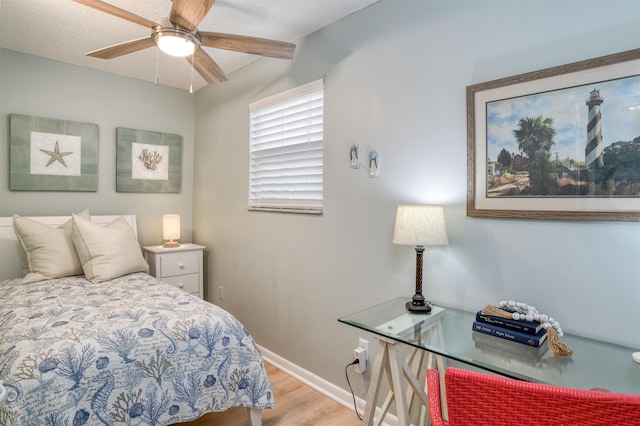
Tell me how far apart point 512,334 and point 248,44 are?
6.11 ft

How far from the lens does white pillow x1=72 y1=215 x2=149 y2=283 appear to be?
8.23ft

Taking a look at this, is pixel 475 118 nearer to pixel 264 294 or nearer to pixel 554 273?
pixel 554 273

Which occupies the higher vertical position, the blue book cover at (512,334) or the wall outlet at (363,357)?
the blue book cover at (512,334)

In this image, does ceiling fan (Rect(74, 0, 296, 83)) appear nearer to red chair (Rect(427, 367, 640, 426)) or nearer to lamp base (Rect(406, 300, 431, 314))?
lamp base (Rect(406, 300, 431, 314))

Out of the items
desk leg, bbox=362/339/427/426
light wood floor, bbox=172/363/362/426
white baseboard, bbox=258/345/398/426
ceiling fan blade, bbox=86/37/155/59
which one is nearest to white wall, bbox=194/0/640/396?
white baseboard, bbox=258/345/398/426

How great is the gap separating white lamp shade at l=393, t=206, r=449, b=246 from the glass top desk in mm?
349

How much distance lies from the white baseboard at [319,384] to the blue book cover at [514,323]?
96cm

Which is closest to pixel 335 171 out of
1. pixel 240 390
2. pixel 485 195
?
pixel 485 195

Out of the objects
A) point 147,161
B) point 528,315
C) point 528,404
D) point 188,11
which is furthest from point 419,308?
point 147,161

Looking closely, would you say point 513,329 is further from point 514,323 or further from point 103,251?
point 103,251

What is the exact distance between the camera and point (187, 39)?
1749 mm

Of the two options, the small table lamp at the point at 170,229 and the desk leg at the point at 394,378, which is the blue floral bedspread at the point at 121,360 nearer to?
the desk leg at the point at 394,378

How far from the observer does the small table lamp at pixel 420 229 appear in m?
1.61

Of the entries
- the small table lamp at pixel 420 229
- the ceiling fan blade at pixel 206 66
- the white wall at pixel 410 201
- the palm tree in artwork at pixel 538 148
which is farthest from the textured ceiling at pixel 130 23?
the small table lamp at pixel 420 229
